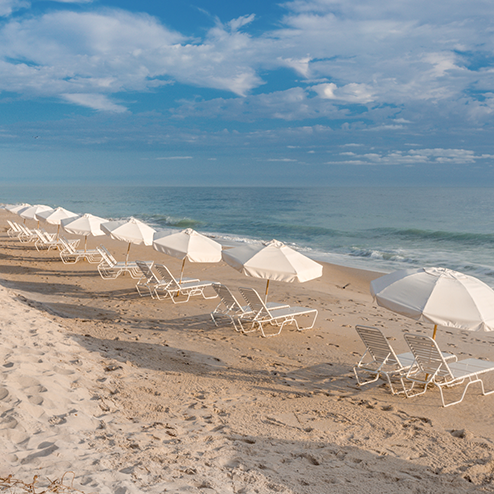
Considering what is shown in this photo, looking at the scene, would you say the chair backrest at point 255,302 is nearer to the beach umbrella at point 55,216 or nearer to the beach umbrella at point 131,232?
the beach umbrella at point 131,232

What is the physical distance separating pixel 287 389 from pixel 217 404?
3.52 feet

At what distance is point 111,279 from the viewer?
12219mm

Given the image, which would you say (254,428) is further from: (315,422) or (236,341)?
(236,341)

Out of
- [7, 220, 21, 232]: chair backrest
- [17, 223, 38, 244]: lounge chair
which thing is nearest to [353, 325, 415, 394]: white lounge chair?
[17, 223, 38, 244]: lounge chair

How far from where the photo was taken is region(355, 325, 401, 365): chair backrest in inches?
215

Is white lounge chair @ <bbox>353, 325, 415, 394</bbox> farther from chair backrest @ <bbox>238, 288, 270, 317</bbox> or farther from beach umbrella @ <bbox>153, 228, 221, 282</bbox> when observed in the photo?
beach umbrella @ <bbox>153, 228, 221, 282</bbox>

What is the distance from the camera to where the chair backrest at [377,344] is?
546 cm

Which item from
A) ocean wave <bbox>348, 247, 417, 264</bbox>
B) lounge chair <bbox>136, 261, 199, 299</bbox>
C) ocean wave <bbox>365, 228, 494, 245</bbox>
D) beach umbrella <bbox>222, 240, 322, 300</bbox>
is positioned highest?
beach umbrella <bbox>222, 240, 322, 300</bbox>

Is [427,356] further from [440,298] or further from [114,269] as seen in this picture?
[114,269]

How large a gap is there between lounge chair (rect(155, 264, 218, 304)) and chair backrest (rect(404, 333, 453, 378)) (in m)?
5.46

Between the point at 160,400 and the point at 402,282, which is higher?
the point at 402,282

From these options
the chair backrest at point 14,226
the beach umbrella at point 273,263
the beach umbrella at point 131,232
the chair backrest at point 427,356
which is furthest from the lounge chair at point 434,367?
the chair backrest at point 14,226

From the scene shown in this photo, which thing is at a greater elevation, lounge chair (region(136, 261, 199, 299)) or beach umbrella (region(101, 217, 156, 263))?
beach umbrella (region(101, 217, 156, 263))

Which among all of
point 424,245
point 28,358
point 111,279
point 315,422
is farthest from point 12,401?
point 424,245
